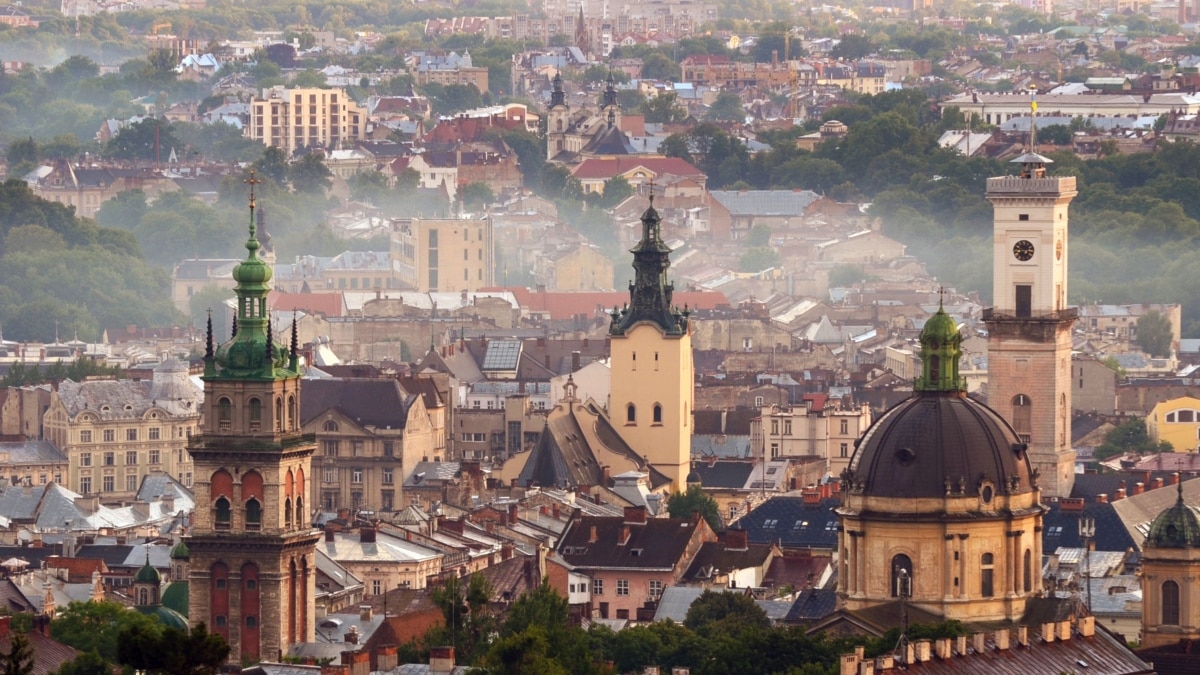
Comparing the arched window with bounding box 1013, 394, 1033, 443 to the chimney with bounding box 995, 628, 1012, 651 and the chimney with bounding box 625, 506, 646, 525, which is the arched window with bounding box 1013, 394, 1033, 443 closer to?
the chimney with bounding box 625, 506, 646, 525

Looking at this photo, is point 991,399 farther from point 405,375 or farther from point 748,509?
point 405,375

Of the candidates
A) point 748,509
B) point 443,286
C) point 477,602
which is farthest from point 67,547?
point 443,286

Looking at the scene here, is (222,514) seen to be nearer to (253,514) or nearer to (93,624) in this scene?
(253,514)

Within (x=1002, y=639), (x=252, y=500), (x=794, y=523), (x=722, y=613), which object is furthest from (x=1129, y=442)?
(x=1002, y=639)

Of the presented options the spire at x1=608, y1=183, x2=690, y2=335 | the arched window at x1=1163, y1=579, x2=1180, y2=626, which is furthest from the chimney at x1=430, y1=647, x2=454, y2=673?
the spire at x1=608, y1=183, x2=690, y2=335

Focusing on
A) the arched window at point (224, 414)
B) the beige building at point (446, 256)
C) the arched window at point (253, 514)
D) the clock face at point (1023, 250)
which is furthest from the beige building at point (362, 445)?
the beige building at point (446, 256)
